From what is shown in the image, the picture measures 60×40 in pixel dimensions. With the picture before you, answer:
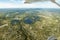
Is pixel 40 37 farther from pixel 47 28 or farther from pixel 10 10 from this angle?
pixel 10 10

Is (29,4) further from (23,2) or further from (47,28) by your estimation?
(47,28)

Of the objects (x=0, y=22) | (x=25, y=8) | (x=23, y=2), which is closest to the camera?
(x=0, y=22)

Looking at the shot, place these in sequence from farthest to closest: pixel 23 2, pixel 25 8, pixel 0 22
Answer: pixel 23 2 → pixel 25 8 → pixel 0 22

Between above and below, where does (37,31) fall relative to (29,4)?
below

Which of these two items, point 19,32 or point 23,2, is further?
point 23,2

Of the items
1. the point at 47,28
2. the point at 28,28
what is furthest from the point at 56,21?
the point at 28,28

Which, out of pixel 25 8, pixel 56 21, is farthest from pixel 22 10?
pixel 56 21

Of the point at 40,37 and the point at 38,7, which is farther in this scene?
the point at 38,7
